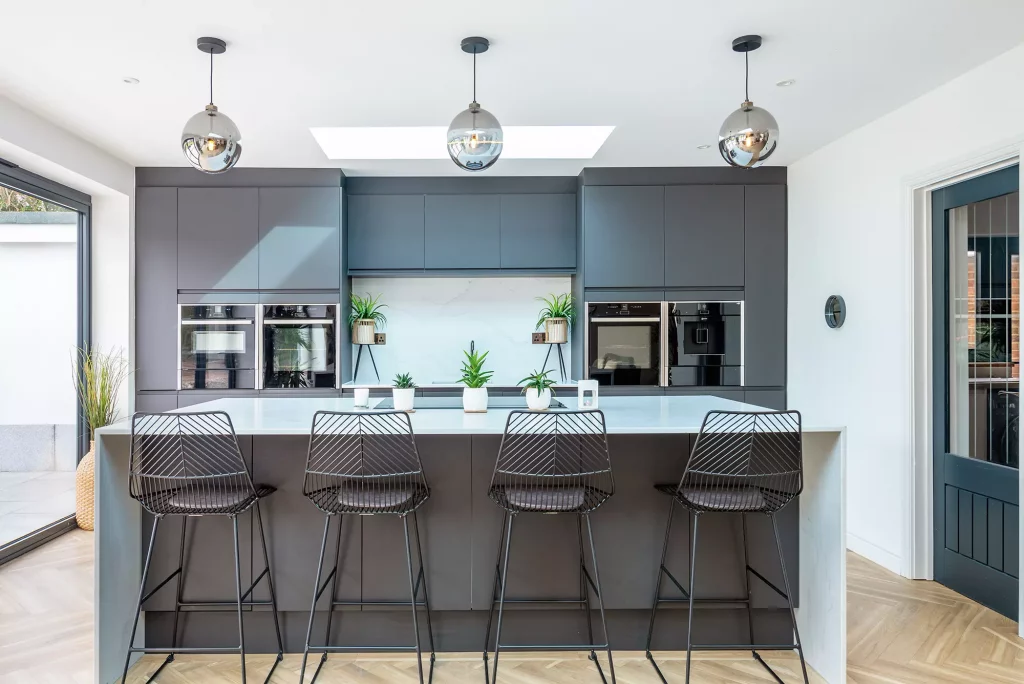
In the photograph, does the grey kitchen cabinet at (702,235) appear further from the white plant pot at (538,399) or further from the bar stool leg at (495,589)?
the bar stool leg at (495,589)

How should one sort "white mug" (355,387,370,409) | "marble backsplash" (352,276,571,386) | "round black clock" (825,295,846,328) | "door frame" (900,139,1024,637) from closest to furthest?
"white mug" (355,387,370,409), "door frame" (900,139,1024,637), "round black clock" (825,295,846,328), "marble backsplash" (352,276,571,386)

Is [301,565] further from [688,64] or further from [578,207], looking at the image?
[578,207]

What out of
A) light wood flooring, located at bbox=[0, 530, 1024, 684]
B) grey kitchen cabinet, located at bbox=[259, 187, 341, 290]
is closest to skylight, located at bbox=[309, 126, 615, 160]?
grey kitchen cabinet, located at bbox=[259, 187, 341, 290]

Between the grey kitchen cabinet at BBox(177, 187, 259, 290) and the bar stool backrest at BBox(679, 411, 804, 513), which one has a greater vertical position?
the grey kitchen cabinet at BBox(177, 187, 259, 290)

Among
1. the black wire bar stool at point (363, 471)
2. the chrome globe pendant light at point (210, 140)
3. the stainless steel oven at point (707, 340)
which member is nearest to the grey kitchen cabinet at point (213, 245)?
the chrome globe pendant light at point (210, 140)

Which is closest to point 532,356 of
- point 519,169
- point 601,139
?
point 519,169

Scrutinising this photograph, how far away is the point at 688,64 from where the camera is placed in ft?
9.57

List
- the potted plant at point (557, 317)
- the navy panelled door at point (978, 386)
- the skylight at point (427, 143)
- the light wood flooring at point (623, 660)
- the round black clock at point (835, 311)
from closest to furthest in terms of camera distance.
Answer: the light wood flooring at point (623, 660) < the navy panelled door at point (978, 386) < the round black clock at point (835, 311) < the skylight at point (427, 143) < the potted plant at point (557, 317)

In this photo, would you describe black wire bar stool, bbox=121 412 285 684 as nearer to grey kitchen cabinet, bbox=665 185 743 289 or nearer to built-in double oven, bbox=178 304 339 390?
built-in double oven, bbox=178 304 339 390

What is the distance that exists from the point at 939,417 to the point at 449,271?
336 centimetres

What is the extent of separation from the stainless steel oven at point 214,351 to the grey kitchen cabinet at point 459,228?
1454 mm

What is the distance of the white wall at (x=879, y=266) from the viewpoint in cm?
300

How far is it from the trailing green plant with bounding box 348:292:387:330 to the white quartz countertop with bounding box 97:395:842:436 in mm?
1851

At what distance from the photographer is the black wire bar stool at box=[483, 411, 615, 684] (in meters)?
2.22
